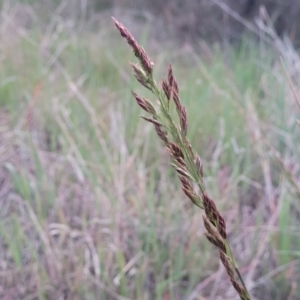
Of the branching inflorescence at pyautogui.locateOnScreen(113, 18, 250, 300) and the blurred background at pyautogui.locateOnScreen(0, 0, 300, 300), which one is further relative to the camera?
the blurred background at pyautogui.locateOnScreen(0, 0, 300, 300)

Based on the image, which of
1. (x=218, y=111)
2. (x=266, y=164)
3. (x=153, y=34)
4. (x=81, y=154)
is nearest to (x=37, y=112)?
(x=81, y=154)

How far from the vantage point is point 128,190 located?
174cm

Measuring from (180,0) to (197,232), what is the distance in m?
4.10

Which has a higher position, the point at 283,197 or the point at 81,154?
the point at 81,154

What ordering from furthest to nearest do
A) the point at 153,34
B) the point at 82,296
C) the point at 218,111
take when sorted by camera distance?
the point at 153,34 < the point at 218,111 < the point at 82,296

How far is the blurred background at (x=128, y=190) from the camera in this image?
1.37m

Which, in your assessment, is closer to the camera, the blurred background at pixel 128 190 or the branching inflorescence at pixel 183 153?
the branching inflorescence at pixel 183 153

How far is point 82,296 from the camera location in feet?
4.28

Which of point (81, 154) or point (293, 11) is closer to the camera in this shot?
point (81, 154)

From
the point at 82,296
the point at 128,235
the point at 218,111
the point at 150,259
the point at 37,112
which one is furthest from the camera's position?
the point at 218,111

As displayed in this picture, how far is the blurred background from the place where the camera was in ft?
4.51

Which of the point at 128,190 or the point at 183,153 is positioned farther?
the point at 128,190

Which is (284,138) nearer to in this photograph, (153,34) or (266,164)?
(266,164)

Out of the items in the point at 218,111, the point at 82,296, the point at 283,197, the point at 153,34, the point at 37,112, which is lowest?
the point at 283,197
